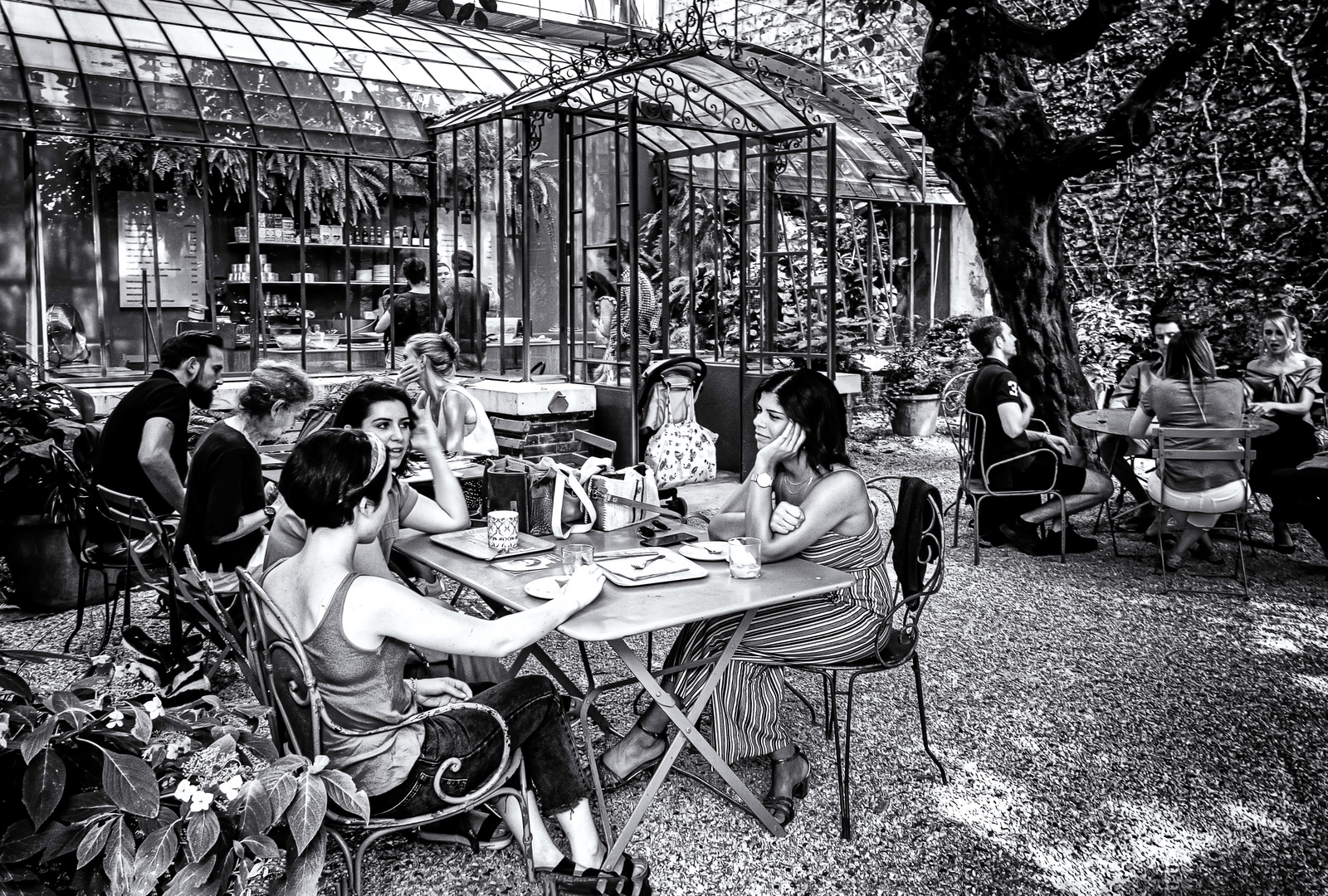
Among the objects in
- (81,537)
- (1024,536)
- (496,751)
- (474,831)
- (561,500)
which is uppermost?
(561,500)

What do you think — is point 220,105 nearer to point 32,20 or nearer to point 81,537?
point 32,20

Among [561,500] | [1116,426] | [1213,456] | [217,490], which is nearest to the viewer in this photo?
[561,500]

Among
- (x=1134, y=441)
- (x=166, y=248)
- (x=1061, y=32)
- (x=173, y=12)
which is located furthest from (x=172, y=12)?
(x=1134, y=441)

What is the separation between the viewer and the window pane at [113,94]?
9.23 m

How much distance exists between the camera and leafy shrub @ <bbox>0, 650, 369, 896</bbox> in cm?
199

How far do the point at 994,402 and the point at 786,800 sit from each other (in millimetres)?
4003

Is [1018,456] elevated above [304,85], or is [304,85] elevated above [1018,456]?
[304,85]

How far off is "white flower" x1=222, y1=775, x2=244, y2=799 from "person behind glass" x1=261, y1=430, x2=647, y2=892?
46 centimetres

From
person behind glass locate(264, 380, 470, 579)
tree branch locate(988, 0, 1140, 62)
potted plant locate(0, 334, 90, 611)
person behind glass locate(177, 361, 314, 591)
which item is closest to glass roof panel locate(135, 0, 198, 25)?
potted plant locate(0, 334, 90, 611)

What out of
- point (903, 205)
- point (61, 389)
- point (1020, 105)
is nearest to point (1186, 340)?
point (1020, 105)

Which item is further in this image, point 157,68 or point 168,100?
point 157,68

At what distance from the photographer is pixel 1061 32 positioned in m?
7.78

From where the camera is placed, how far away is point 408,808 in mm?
2723

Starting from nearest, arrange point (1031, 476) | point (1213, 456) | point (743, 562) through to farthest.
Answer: point (743, 562), point (1213, 456), point (1031, 476)
